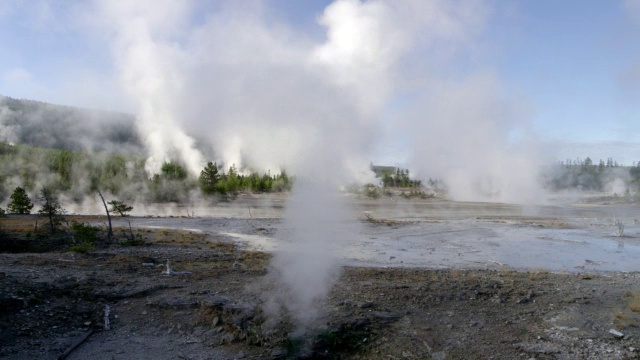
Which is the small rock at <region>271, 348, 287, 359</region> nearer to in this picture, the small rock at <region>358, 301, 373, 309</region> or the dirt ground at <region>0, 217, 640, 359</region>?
the dirt ground at <region>0, 217, 640, 359</region>

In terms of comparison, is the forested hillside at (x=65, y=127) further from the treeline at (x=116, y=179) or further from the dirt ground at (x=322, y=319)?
the dirt ground at (x=322, y=319)

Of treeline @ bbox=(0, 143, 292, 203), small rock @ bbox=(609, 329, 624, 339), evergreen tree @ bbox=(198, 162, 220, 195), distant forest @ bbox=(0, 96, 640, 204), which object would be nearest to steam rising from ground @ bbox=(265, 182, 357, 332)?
small rock @ bbox=(609, 329, 624, 339)

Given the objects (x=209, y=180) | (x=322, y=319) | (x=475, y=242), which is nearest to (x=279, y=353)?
(x=322, y=319)

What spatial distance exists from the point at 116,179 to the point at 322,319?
55044mm

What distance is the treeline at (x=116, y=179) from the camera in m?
54.6

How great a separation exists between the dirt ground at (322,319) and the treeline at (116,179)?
3931cm

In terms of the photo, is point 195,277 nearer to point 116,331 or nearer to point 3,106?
point 116,331

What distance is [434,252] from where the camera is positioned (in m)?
20.3

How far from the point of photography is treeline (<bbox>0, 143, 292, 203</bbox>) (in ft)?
179

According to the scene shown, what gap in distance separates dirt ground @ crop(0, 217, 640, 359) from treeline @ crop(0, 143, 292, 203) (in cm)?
3931

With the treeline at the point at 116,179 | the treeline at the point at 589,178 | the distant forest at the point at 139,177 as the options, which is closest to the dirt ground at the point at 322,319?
the distant forest at the point at 139,177

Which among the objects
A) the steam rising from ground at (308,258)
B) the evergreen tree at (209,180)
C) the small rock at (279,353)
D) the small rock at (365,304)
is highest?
the evergreen tree at (209,180)

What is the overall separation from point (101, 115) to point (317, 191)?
121721 mm

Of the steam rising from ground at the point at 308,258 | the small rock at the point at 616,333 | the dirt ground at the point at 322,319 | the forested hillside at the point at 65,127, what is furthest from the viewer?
the forested hillside at the point at 65,127
